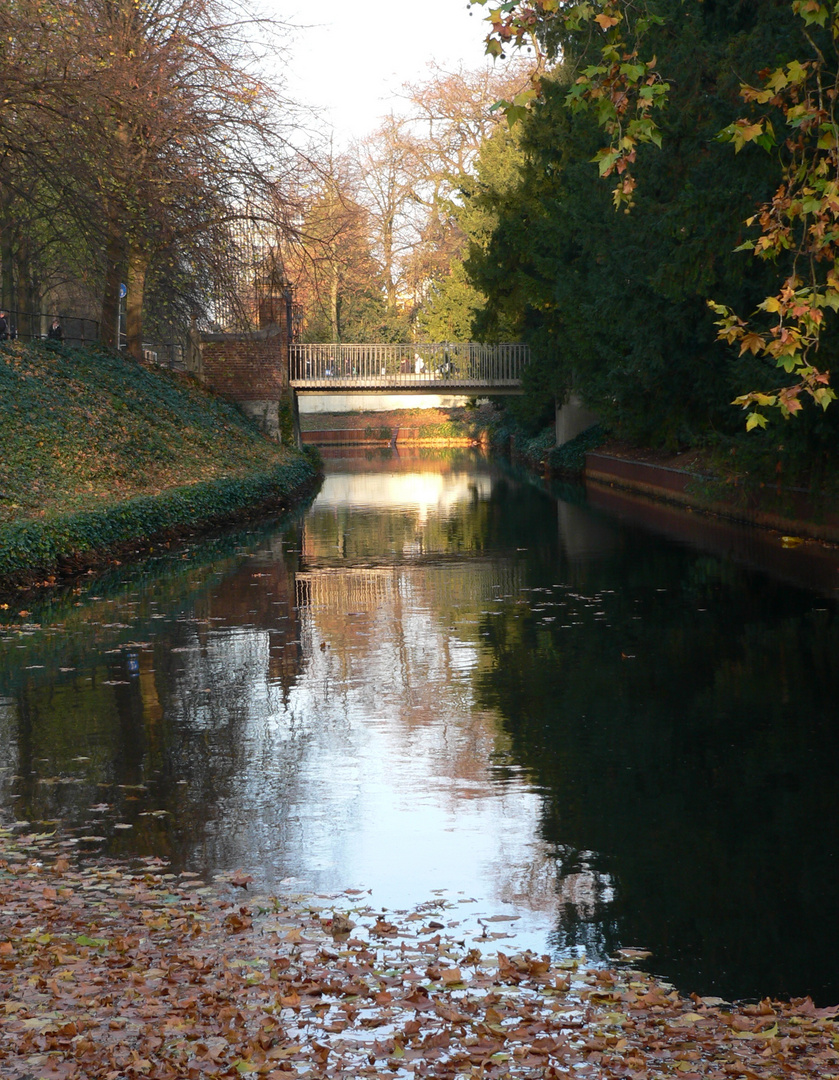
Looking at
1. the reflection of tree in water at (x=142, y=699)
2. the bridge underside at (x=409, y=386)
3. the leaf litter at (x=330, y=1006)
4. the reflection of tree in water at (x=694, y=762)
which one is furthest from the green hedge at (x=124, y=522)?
the bridge underside at (x=409, y=386)

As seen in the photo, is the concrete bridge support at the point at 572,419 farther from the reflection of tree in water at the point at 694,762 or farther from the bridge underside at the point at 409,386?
the reflection of tree in water at the point at 694,762

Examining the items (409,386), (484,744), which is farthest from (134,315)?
(484,744)

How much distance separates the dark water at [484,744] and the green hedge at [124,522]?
0.83m

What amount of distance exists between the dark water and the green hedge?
834 mm

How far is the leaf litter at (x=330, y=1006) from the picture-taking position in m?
4.38

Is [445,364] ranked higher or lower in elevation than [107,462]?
higher

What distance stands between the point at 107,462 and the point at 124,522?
5.74m

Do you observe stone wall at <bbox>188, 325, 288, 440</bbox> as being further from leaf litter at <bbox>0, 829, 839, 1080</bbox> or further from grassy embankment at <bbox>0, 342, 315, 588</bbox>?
leaf litter at <bbox>0, 829, 839, 1080</bbox>

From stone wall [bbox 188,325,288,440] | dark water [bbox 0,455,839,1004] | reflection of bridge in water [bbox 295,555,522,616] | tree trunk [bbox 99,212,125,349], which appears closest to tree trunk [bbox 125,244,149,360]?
tree trunk [bbox 99,212,125,349]

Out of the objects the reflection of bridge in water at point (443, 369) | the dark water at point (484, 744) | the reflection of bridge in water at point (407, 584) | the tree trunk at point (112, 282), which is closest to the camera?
the dark water at point (484, 744)

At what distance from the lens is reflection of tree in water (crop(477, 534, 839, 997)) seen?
19.6 feet

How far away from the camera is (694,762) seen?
8875 millimetres

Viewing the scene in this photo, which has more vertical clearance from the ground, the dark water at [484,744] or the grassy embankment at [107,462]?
the grassy embankment at [107,462]

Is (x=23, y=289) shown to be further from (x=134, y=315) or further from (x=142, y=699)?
(x=142, y=699)
